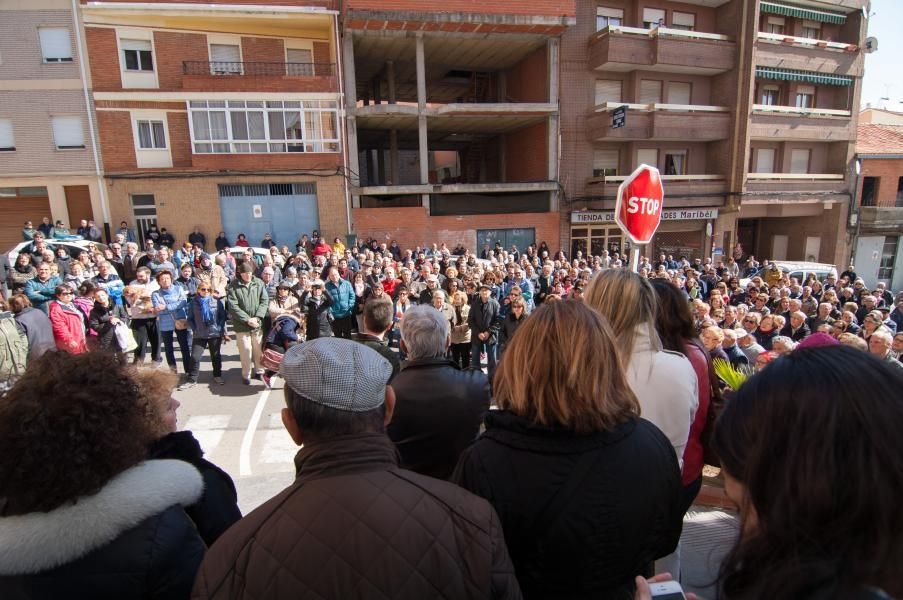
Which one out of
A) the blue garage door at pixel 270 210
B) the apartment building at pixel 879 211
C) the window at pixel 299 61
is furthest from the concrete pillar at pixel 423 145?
the apartment building at pixel 879 211

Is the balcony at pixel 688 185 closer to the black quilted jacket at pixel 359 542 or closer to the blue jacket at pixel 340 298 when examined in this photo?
the blue jacket at pixel 340 298

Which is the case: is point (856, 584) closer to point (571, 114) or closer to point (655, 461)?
point (655, 461)

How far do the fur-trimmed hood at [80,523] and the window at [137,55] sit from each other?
68.7 ft

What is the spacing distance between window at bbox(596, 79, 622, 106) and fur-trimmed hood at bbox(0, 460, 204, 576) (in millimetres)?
22848

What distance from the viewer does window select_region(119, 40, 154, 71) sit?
17.3 m

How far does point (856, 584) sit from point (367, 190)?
64.2 ft

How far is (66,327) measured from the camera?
6.41 m

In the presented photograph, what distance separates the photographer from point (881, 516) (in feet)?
2.62

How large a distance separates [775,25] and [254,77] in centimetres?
2291

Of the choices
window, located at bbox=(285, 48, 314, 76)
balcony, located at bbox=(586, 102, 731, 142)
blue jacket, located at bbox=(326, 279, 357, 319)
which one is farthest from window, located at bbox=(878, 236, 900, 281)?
blue jacket, located at bbox=(326, 279, 357, 319)

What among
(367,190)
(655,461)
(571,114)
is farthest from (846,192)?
(655,461)

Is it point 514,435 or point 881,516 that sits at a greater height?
point 881,516

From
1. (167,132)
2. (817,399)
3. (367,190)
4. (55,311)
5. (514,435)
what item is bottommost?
(55,311)

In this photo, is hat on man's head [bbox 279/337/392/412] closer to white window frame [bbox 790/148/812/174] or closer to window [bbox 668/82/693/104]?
window [bbox 668/82/693/104]
